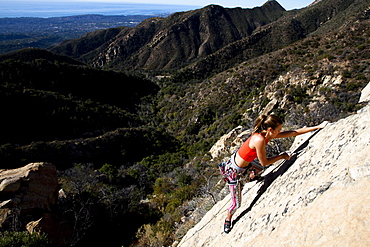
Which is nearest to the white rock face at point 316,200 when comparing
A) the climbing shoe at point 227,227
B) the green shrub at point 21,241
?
the climbing shoe at point 227,227

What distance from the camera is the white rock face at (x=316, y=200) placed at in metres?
1.75

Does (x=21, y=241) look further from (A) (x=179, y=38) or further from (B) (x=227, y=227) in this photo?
(A) (x=179, y=38)

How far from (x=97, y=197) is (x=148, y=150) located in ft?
40.3

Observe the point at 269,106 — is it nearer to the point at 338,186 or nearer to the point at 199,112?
the point at 199,112

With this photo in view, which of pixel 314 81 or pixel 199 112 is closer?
pixel 314 81

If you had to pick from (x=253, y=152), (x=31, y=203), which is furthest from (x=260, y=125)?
(x=31, y=203)

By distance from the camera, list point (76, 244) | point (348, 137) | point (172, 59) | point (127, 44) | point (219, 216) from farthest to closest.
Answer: point (127, 44) → point (172, 59) → point (76, 244) → point (219, 216) → point (348, 137)

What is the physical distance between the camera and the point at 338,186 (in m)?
2.07

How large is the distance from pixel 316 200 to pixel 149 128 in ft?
86.1

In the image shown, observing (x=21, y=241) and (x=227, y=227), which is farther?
(x=21, y=241)

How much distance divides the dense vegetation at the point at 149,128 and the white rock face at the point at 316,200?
10.8ft

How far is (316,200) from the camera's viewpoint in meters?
2.16

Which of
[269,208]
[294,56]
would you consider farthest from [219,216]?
[294,56]

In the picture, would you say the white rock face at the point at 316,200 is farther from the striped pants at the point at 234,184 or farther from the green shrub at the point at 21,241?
the green shrub at the point at 21,241
